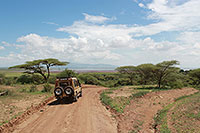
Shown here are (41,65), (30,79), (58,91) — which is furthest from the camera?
(30,79)

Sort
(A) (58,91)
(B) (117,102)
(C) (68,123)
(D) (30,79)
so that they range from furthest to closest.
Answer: (D) (30,79), (B) (117,102), (A) (58,91), (C) (68,123)

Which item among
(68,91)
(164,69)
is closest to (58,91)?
(68,91)

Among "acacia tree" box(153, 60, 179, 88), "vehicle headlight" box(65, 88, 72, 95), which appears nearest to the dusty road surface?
"vehicle headlight" box(65, 88, 72, 95)

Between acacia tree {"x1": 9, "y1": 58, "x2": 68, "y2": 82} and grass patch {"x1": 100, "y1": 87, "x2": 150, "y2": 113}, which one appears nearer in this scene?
grass patch {"x1": 100, "y1": 87, "x2": 150, "y2": 113}

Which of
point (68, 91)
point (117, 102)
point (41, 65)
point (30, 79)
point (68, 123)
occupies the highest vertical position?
point (41, 65)

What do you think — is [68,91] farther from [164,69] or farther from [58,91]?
[164,69]

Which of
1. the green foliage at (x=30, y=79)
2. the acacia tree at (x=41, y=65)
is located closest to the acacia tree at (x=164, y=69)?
the acacia tree at (x=41, y=65)

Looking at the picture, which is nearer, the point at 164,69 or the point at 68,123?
the point at 68,123

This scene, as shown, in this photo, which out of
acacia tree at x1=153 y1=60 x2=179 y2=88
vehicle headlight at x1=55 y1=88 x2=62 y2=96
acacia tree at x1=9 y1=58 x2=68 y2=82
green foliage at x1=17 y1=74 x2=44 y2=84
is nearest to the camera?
vehicle headlight at x1=55 y1=88 x2=62 y2=96

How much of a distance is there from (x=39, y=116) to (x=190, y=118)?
368 inches

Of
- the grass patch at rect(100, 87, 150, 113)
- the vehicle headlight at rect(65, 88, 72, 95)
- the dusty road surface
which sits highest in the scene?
the vehicle headlight at rect(65, 88, 72, 95)

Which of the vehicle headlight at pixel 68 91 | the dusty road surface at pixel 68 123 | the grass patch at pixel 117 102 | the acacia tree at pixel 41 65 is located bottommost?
the grass patch at pixel 117 102

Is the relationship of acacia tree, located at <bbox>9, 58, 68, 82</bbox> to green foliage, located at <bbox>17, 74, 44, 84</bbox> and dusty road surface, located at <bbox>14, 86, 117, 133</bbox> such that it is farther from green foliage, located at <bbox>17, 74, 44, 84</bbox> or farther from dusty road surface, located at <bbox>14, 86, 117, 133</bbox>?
dusty road surface, located at <bbox>14, 86, 117, 133</bbox>

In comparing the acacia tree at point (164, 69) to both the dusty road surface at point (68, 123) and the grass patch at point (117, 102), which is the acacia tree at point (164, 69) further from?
the dusty road surface at point (68, 123)
